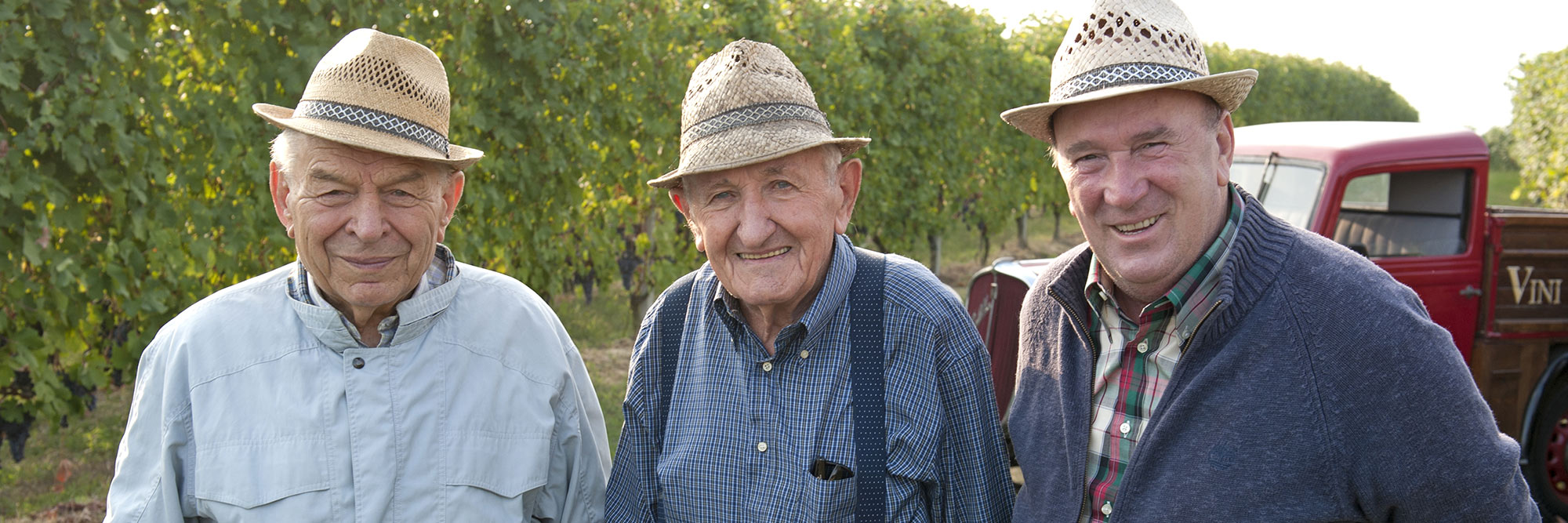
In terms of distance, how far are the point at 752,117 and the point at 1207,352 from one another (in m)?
0.92

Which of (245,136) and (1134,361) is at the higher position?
(245,136)

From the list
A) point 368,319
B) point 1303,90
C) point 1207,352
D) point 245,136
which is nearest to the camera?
point 1207,352

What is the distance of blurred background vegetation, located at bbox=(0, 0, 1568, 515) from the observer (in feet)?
12.9

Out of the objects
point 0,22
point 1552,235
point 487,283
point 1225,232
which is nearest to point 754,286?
point 487,283

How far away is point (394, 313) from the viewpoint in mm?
2164

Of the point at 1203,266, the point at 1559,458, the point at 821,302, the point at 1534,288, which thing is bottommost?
the point at 1559,458

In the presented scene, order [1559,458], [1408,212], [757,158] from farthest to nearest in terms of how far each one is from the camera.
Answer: [1408,212] < [1559,458] < [757,158]

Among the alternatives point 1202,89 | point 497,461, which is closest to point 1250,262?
point 1202,89

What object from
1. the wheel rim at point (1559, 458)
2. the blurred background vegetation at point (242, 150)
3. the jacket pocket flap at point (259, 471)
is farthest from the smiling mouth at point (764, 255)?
the wheel rim at point (1559, 458)

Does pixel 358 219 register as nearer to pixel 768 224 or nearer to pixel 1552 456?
pixel 768 224

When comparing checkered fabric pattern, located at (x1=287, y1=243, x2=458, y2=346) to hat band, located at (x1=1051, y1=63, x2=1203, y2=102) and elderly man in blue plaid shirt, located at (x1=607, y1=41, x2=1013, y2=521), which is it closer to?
elderly man in blue plaid shirt, located at (x1=607, y1=41, x2=1013, y2=521)

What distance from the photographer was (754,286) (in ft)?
6.63

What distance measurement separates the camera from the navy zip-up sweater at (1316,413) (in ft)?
5.35

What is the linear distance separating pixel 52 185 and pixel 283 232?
87 cm
